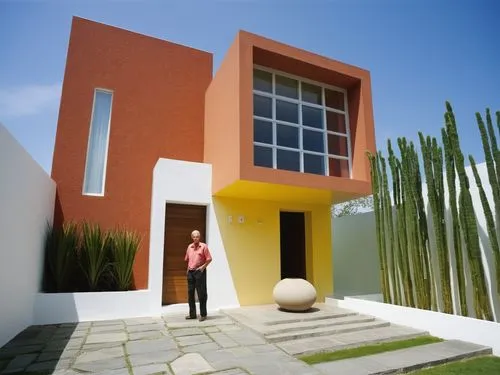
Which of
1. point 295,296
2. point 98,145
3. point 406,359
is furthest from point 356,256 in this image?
point 98,145

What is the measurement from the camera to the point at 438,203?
616 cm

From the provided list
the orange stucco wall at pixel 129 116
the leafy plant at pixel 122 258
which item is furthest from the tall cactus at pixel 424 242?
the leafy plant at pixel 122 258

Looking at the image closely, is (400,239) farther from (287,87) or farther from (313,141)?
(287,87)

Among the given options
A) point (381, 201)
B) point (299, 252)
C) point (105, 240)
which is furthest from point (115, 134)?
point (381, 201)

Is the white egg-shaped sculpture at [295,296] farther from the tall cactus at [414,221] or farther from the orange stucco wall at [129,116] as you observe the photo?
the orange stucco wall at [129,116]

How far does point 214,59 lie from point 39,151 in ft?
18.3

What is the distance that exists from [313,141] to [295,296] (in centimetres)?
390

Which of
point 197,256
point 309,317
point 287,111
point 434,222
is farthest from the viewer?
point 287,111

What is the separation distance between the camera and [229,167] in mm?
6789

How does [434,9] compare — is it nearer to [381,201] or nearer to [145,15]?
[381,201]

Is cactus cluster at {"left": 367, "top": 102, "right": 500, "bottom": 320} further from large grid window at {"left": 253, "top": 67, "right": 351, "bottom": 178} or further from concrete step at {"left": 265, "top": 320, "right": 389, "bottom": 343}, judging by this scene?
large grid window at {"left": 253, "top": 67, "right": 351, "bottom": 178}

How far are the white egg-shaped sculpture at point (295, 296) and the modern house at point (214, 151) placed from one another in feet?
4.33

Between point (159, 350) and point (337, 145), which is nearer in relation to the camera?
point (159, 350)

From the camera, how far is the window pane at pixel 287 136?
775 centimetres
